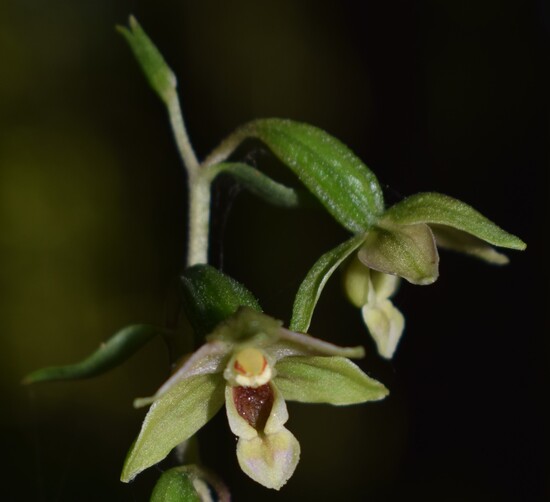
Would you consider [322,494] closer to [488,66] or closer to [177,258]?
[177,258]

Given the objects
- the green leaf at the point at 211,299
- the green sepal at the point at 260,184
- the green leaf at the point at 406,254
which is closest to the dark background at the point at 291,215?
the green sepal at the point at 260,184

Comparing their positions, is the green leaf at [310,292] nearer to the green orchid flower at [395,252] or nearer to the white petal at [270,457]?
the green orchid flower at [395,252]

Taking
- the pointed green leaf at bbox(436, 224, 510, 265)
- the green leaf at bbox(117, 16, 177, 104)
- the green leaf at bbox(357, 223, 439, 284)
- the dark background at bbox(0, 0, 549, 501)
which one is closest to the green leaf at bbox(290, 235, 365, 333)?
the green leaf at bbox(357, 223, 439, 284)

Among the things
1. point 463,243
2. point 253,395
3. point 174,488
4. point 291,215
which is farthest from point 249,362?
point 291,215

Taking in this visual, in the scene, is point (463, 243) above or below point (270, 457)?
above

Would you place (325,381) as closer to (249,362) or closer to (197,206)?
(249,362)

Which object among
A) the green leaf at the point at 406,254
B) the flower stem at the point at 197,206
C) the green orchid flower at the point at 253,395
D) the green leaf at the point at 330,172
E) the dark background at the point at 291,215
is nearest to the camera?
the green orchid flower at the point at 253,395

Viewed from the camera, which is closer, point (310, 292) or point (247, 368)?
point (247, 368)
